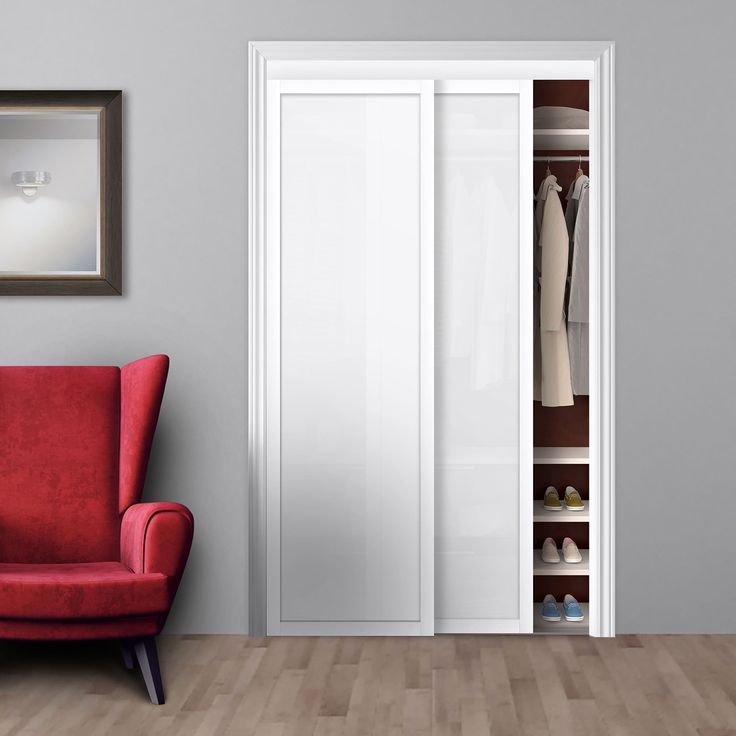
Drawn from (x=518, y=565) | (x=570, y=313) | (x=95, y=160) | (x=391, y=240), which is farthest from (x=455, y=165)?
(x=518, y=565)

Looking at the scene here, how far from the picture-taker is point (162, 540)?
2.42m

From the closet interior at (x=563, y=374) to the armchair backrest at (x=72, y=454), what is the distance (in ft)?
5.20

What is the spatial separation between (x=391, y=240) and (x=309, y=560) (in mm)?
1172

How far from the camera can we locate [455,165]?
3109mm

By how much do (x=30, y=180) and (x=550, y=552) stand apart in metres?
2.41

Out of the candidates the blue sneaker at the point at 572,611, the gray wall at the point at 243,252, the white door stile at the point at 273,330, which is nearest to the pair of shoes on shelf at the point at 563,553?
the blue sneaker at the point at 572,611

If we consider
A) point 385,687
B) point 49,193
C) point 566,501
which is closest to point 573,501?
point 566,501

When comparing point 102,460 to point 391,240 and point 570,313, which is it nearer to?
point 391,240

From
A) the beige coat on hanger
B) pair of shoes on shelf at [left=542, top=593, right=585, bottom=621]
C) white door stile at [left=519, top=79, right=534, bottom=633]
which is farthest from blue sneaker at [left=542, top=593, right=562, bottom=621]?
the beige coat on hanger

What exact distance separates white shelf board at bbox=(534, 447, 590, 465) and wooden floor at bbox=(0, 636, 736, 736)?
0.71 metres

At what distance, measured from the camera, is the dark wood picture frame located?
299cm

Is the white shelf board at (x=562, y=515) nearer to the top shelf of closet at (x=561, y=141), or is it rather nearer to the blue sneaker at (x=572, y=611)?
the blue sneaker at (x=572, y=611)

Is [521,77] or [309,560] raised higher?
[521,77]

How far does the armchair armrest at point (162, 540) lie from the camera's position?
2412 millimetres
